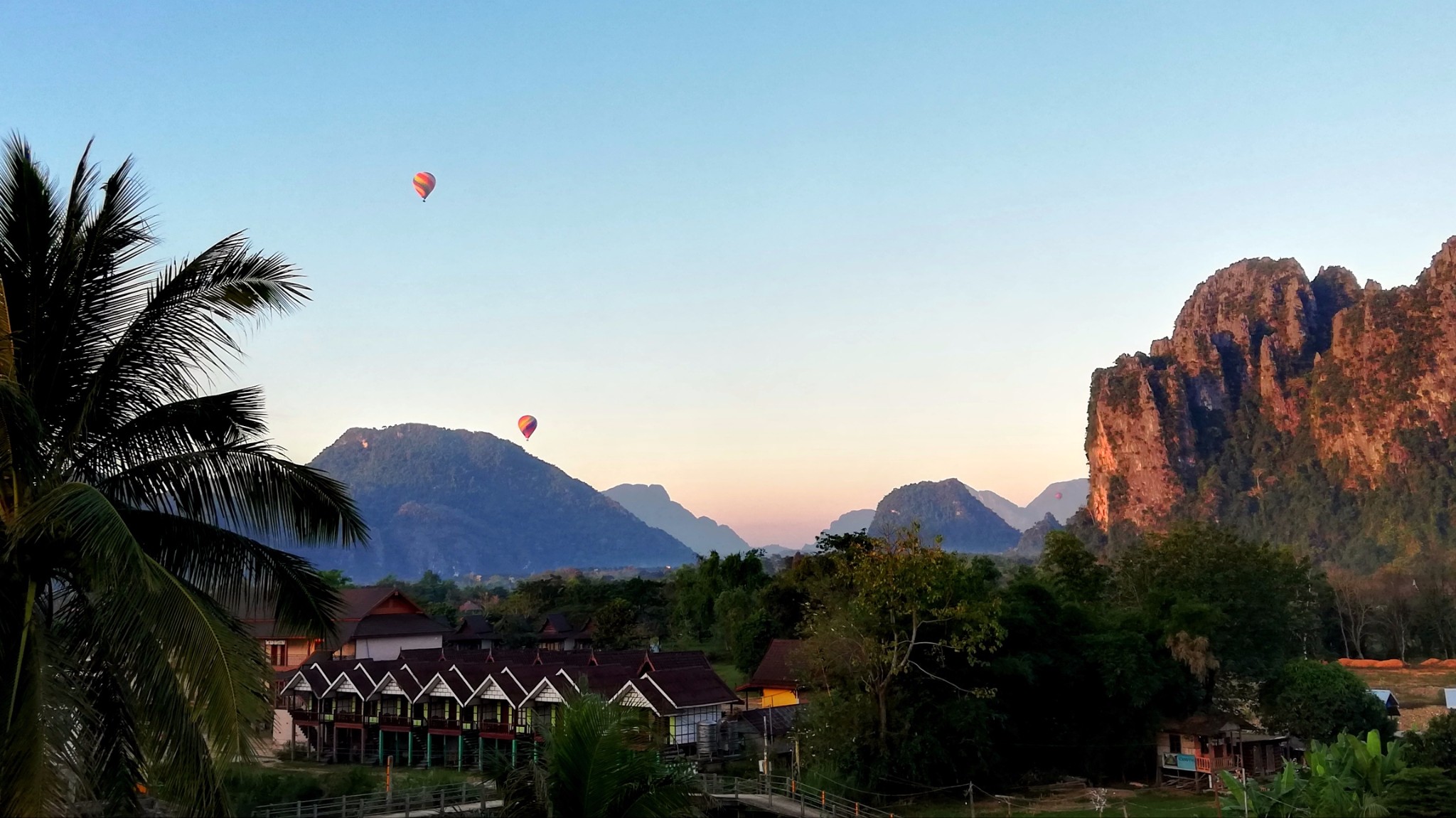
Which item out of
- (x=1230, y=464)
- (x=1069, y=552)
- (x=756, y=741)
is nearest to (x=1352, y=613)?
(x=1069, y=552)

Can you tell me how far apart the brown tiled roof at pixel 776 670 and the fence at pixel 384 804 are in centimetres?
1828

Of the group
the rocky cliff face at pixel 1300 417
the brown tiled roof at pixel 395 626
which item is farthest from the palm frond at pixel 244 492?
the rocky cliff face at pixel 1300 417

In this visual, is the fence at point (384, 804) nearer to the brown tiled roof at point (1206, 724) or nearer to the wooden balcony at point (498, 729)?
the wooden balcony at point (498, 729)

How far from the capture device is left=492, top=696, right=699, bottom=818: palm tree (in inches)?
360

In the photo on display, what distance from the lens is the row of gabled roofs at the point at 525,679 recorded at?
38.4 metres

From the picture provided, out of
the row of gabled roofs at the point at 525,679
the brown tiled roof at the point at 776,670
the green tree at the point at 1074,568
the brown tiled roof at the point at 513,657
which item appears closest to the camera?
the row of gabled roofs at the point at 525,679

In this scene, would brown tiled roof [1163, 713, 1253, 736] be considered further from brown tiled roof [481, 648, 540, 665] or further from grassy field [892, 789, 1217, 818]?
brown tiled roof [481, 648, 540, 665]

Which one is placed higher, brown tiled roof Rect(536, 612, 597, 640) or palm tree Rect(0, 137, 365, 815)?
palm tree Rect(0, 137, 365, 815)

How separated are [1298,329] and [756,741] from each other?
17338 cm

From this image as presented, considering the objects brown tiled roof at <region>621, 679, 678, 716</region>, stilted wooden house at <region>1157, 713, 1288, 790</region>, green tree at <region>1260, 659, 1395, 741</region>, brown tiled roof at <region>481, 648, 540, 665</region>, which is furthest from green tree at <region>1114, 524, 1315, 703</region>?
brown tiled roof at <region>481, 648, 540, 665</region>

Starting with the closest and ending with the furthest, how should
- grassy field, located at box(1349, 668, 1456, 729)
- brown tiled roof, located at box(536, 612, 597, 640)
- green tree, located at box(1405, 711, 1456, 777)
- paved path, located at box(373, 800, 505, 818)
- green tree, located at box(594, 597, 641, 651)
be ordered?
green tree, located at box(1405, 711, 1456, 777) < paved path, located at box(373, 800, 505, 818) < grassy field, located at box(1349, 668, 1456, 729) < green tree, located at box(594, 597, 641, 651) < brown tiled roof, located at box(536, 612, 597, 640)

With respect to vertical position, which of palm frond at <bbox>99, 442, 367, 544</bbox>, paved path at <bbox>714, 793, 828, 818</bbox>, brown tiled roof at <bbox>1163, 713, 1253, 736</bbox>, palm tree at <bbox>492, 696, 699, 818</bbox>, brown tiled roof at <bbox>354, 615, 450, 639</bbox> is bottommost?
paved path at <bbox>714, 793, 828, 818</bbox>

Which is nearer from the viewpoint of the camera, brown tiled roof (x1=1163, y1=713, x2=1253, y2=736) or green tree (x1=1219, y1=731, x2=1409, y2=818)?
green tree (x1=1219, y1=731, x2=1409, y2=818)

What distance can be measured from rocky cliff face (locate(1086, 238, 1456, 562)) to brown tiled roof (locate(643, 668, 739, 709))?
130871mm
